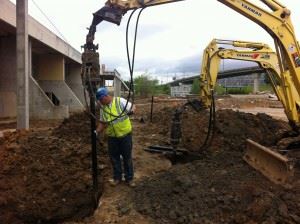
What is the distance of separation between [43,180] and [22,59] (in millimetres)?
8533

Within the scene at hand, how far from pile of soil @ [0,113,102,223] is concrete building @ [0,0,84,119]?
7.85 m

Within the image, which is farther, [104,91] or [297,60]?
[297,60]

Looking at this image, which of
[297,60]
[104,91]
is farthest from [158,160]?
[297,60]

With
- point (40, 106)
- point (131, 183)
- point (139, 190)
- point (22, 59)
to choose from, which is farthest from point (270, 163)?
point (40, 106)

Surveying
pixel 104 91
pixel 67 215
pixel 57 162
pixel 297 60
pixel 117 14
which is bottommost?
pixel 67 215

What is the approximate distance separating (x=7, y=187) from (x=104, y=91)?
2.36 m

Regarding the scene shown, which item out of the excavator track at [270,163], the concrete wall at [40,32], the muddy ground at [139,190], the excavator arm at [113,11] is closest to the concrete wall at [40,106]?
the concrete wall at [40,32]

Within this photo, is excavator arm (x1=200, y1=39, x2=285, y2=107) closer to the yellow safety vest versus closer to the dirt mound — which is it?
the dirt mound

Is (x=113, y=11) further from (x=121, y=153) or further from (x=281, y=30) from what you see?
(x=281, y=30)

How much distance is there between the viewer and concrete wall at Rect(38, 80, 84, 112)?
27109mm

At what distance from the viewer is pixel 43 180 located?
749 cm

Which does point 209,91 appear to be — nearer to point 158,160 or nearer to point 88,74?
point 158,160

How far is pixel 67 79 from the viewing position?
3719 centimetres

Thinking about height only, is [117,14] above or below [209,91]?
above
